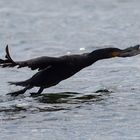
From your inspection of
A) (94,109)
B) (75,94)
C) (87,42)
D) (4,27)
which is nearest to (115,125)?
(94,109)

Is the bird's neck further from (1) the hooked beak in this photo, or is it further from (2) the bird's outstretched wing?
(2) the bird's outstretched wing

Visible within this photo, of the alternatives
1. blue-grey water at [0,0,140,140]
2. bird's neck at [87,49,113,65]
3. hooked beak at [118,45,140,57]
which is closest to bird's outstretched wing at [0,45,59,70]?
bird's neck at [87,49,113,65]

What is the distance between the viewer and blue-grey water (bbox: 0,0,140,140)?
12266mm

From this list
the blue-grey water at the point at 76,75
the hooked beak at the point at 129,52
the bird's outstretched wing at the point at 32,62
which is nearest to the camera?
the blue-grey water at the point at 76,75

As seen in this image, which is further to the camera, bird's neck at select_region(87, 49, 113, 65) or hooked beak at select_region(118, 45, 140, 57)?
bird's neck at select_region(87, 49, 113, 65)

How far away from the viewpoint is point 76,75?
54.6ft

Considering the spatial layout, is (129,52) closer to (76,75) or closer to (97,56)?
(97,56)

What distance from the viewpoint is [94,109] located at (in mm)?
13438

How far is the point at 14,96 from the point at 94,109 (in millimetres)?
1568

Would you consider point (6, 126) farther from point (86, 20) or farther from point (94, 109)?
point (86, 20)

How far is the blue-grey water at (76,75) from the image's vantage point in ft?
40.2

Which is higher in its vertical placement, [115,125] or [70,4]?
[70,4]

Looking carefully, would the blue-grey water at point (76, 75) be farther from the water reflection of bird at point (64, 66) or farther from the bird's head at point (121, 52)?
Result: the bird's head at point (121, 52)

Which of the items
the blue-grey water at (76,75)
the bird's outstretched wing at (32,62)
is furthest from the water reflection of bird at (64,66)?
the blue-grey water at (76,75)
